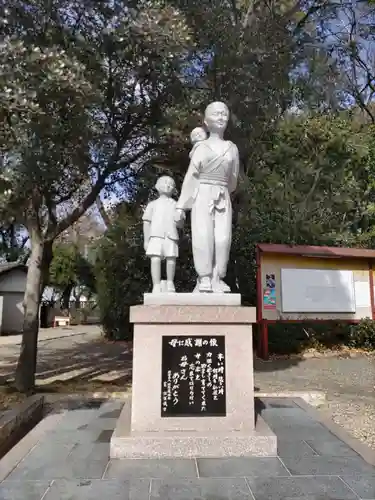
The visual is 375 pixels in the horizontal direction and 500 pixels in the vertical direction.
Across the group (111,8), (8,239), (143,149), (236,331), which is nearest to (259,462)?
(236,331)

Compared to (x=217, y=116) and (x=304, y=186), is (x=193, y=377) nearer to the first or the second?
(x=217, y=116)

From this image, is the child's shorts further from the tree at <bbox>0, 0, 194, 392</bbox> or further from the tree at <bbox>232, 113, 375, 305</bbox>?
the tree at <bbox>232, 113, 375, 305</bbox>

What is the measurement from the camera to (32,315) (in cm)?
635

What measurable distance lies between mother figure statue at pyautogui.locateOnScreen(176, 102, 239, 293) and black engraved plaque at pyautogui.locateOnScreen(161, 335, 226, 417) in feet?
2.06

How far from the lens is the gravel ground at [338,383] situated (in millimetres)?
5267

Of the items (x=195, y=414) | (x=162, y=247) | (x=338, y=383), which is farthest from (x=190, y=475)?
(x=338, y=383)

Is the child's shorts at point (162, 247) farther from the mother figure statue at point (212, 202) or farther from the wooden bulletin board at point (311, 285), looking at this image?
the wooden bulletin board at point (311, 285)

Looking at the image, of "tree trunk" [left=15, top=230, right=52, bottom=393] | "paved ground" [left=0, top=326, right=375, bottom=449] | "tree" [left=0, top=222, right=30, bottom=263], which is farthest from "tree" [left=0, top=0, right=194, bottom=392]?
"tree" [left=0, top=222, right=30, bottom=263]

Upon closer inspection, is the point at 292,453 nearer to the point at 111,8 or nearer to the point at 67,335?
the point at 111,8

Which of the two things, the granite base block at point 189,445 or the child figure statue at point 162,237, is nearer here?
the granite base block at point 189,445

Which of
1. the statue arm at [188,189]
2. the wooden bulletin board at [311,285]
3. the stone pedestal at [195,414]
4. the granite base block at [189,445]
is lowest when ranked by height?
the granite base block at [189,445]

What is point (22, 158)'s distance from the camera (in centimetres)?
529

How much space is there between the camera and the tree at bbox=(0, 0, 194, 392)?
4.77m

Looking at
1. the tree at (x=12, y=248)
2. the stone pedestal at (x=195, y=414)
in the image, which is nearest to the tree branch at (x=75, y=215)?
the stone pedestal at (x=195, y=414)
